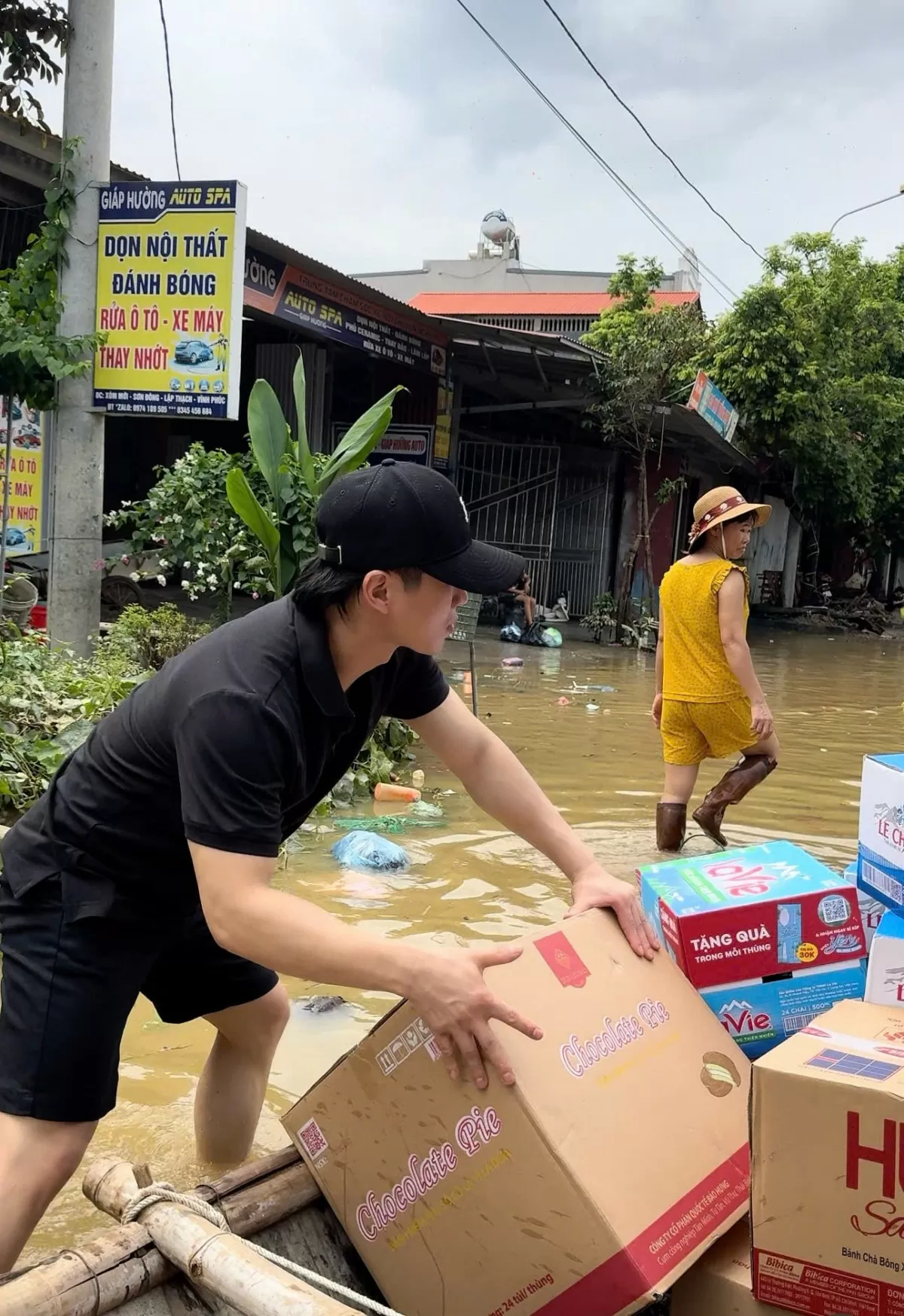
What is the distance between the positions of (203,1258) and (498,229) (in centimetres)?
2913

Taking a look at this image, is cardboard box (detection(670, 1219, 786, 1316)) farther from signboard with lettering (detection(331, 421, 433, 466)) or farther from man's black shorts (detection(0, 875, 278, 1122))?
signboard with lettering (detection(331, 421, 433, 466))

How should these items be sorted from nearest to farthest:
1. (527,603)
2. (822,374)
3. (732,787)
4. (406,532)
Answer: (406,532) < (732,787) < (527,603) < (822,374)

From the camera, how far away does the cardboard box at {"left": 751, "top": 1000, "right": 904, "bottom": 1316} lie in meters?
1.34

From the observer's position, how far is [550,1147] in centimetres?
141

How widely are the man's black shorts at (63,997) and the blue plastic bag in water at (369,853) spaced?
2.56 metres

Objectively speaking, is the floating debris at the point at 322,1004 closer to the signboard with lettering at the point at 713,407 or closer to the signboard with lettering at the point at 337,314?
the signboard with lettering at the point at 337,314

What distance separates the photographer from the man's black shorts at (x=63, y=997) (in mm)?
1608

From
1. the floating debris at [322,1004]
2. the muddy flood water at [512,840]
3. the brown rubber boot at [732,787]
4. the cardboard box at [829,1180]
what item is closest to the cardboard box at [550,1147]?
the cardboard box at [829,1180]

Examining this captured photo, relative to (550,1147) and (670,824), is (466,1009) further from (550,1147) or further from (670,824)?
(670,824)

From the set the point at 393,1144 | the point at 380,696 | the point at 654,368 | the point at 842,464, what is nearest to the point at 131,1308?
the point at 393,1144

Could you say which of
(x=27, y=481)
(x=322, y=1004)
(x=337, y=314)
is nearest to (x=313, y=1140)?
(x=322, y=1004)

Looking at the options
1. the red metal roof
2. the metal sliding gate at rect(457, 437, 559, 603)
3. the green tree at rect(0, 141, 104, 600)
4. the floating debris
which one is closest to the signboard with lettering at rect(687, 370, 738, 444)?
→ the metal sliding gate at rect(457, 437, 559, 603)

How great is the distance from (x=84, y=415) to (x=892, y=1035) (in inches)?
220

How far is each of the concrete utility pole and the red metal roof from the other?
16.9 meters
